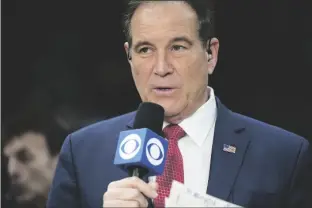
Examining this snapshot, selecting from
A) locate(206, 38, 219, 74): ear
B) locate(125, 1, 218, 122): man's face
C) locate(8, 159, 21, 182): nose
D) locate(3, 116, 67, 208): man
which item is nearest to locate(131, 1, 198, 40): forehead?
locate(125, 1, 218, 122): man's face

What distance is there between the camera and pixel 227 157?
1.54 metres

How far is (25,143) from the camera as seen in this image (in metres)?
A: 2.21

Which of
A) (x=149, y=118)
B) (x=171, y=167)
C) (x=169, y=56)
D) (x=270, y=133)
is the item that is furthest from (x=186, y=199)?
(x=270, y=133)

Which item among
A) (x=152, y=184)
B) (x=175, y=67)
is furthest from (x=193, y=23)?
(x=152, y=184)

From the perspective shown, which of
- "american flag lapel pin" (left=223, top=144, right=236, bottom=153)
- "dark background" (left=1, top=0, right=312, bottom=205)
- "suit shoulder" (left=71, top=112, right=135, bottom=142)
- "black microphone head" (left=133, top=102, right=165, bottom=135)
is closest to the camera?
"black microphone head" (left=133, top=102, right=165, bottom=135)

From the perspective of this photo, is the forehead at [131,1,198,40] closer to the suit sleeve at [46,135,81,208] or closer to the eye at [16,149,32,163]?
the suit sleeve at [46,135,81,208]

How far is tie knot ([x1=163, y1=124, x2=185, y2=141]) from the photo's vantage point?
1565mm

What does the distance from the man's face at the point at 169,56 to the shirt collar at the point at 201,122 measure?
0.03 meters

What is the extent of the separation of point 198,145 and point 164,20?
366mm

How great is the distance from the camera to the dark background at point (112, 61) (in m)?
2.02

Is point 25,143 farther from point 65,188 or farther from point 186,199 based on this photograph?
point 186,199

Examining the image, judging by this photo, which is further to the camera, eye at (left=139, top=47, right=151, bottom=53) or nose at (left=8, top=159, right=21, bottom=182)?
nose at (left=8, top=159, right=21, bottom=182)

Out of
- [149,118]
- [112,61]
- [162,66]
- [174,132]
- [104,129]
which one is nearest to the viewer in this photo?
[149,118]

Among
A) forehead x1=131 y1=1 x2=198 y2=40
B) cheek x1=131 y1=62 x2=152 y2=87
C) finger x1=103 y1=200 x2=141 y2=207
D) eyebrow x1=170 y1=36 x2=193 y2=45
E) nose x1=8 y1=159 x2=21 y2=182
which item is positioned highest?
forehead x1=131 y1=1 x2=198 y2=40
